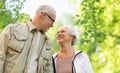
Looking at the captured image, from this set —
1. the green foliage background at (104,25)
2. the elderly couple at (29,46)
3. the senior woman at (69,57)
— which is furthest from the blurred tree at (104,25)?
the elderly couple at (29,46)

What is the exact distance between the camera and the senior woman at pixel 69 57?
5.04m

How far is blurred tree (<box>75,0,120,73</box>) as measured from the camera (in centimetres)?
1293

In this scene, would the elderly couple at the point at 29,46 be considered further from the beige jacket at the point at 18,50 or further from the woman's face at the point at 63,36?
the woman's face at the point at 63,36

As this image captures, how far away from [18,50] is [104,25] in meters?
9.61

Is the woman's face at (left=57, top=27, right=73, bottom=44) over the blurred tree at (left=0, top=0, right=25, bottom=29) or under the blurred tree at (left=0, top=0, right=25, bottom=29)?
over

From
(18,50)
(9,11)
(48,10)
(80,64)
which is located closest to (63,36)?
(80,64)

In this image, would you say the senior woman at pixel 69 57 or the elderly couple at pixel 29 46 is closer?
the elderly couple at pixel 29 46

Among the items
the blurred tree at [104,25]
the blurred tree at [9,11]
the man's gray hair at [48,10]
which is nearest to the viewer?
the man's gray hair at [48,10]

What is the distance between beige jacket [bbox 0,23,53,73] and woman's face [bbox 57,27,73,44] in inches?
47.4

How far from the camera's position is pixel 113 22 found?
13.0m

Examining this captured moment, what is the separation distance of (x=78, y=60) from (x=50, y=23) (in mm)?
1306

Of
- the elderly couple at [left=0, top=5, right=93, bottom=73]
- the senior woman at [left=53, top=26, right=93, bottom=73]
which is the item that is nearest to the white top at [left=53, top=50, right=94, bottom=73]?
the senior woman at [left=53, top=26, right=93, bottom=73]

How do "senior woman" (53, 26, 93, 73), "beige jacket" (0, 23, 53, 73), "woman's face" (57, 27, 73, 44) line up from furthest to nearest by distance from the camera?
1. "woman's face" (57, 27, 73, 44)
2. "senior woman" (53, 26, 93, 73)
3. "beige jacket" (0, 23, 53, 73)

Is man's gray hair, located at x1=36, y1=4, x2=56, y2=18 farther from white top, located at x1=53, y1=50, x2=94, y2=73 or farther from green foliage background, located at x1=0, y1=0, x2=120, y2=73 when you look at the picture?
green foliage background, located at x1=0, y1=0, x2=120, y2=73
